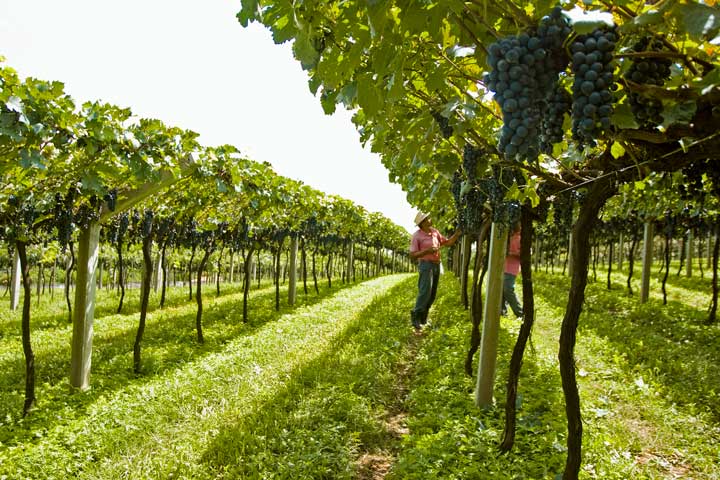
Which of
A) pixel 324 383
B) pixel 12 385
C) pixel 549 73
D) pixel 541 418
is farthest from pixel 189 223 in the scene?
pixel 549 73

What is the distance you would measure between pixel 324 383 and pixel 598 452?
9.56 feet

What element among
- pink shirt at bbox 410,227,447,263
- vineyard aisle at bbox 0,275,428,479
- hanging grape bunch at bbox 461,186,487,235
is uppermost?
hanging grape bunch at bbox 461,186,487,235

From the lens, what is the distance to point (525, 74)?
3.76 ft

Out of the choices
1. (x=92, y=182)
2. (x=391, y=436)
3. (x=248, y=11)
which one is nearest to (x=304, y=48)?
(x=248, y=11)

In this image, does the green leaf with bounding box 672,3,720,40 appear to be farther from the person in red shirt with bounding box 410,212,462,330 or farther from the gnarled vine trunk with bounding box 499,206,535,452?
the person in red shirt with bounding box 410,212,462,330

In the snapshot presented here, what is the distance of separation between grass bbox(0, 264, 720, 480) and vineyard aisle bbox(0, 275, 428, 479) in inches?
0.7

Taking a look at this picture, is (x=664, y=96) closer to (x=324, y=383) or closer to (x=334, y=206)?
(x=324, y=383)

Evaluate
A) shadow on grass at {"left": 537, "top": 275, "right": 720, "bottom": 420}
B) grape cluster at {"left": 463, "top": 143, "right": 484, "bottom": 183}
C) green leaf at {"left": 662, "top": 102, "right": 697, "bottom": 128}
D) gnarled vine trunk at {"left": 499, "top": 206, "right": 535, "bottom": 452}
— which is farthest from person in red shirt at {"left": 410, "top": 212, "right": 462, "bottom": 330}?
green leaf at {"left": 662, "top": 102, "right": 697, "bottom": 128}

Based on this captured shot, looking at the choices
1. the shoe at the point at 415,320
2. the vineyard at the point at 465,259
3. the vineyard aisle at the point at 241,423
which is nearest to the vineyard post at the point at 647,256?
the vineyard at the point at 465,259

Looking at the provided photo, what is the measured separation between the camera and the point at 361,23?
1.72 m

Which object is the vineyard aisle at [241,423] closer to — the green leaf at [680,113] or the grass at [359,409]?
the grass at [359,409]

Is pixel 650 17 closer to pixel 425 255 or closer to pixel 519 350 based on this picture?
pixel 519 350

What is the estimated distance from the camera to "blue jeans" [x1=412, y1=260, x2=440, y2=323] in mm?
7864

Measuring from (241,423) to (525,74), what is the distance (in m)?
4.11
